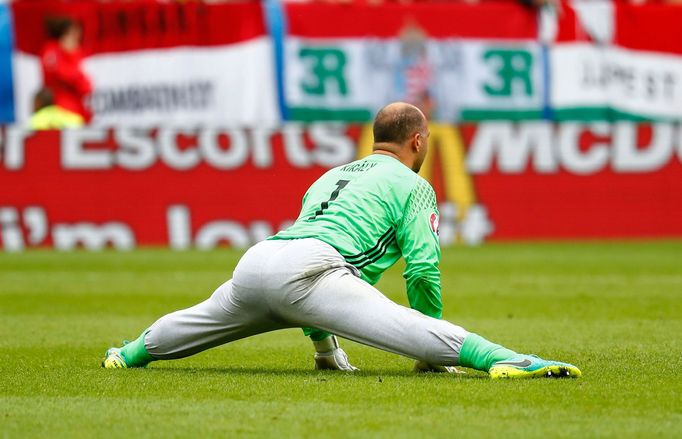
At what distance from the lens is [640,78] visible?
2120 centimetres

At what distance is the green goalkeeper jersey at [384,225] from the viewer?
22.8 ft

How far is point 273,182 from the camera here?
17.6m

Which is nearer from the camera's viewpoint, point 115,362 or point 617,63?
point 115,362

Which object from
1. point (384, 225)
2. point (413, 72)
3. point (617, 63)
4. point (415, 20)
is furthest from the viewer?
point (617, 63)

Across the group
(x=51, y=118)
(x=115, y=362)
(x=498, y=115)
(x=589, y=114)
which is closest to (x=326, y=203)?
(x=115, y=362)

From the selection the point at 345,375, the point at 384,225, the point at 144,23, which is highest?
the point at 144,23

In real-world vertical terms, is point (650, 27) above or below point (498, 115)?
above

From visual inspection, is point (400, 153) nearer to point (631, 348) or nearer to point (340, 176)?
point (340, 176)

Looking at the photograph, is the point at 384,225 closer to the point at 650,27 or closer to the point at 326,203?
the point at 326,203

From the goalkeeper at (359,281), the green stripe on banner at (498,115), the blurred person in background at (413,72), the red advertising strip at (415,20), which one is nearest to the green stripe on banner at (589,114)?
the green stripe on banner at (498,115)

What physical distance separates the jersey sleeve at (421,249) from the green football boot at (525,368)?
1.52ft

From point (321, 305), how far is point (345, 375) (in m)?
0.52

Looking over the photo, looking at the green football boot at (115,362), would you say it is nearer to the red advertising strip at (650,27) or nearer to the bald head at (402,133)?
the bald head at (402,133)

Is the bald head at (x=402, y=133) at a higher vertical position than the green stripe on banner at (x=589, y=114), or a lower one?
higher
